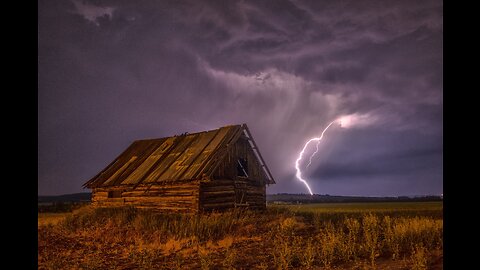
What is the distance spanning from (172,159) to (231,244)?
11.1 meters

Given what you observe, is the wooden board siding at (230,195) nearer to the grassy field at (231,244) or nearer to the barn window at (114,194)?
the grassy field at (231,244)

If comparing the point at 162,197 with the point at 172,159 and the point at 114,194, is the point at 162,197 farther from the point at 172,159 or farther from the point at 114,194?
the point at 114,194

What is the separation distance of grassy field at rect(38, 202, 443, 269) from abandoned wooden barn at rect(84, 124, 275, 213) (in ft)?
6.97

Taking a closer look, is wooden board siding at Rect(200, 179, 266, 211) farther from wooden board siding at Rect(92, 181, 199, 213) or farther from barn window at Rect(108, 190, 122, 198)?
barn window at Rect(108, 190, 122, 198)

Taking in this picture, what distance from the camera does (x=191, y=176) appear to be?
19.5 meters

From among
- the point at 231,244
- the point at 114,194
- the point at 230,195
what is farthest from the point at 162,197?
the point at 231,244

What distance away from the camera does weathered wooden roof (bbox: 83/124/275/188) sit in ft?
67.1

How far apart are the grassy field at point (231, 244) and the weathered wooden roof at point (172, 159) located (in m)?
2.82

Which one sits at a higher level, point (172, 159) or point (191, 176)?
point (172, 159)
